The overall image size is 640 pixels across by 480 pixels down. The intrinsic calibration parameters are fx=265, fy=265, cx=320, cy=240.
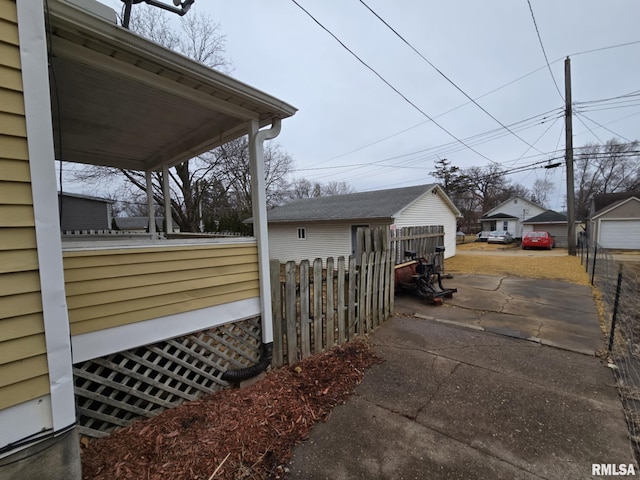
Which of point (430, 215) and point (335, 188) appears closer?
point (430, 215)

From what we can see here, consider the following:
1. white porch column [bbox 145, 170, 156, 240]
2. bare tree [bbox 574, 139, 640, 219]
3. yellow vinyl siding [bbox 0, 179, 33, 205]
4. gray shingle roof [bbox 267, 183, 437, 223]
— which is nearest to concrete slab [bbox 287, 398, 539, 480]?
yellow vinyl siding [bbox 0, 179, 33, 205]

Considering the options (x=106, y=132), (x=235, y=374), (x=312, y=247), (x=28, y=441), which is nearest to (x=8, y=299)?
(x=28, y=441)

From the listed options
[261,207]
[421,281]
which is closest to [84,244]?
[261,207]

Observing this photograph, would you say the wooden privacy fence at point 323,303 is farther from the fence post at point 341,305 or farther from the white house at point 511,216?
the white house at point 511,216

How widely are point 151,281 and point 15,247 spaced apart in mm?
1023

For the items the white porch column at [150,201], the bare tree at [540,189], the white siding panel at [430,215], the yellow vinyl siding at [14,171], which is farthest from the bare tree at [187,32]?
the bare tree at [540,189]

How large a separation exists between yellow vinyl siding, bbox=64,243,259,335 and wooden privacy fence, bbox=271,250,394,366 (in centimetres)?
43

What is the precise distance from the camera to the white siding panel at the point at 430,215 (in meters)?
11.8

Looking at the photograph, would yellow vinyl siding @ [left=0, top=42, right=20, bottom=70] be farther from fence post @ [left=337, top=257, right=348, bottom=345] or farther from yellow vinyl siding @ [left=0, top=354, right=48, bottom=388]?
fence post @ [left=337, top=257, right=348, bottom=345]

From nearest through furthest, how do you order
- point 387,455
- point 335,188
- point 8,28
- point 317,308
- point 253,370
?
1. point 8,28
2. point 387,455
3. point 253,370
4. point 317,308
5. point 335,188

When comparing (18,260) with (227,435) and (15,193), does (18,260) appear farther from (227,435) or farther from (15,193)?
(227,435)

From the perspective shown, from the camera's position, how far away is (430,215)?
44.6 feet

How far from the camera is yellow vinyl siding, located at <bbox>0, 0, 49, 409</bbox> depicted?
1.33m
